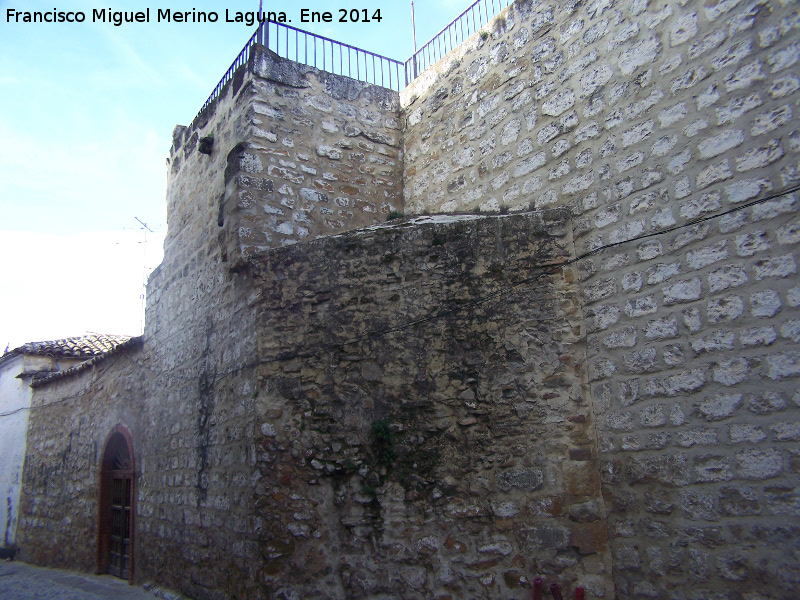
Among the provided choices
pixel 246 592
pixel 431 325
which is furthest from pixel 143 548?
pixel 431 325

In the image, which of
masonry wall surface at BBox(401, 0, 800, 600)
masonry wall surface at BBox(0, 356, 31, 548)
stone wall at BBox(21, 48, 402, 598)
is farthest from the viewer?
masonry wall surface at BBox(0, 356, 31, 548)

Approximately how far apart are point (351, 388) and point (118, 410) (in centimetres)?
535

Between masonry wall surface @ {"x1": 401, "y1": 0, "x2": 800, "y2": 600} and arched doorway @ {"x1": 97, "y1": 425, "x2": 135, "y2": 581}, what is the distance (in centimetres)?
640

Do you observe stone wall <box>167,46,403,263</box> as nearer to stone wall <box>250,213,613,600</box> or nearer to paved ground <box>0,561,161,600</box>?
stone wall <box>250,213,613,600</box>

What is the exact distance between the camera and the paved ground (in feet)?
22.3

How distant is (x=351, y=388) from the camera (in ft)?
15.1

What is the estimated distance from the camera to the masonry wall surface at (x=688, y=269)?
3299 mm

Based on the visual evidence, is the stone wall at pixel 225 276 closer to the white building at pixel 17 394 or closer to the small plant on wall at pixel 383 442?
the small plant on wall at pixel 383 442

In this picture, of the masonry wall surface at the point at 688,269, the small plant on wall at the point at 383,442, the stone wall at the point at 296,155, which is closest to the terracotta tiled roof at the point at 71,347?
the stone wall at the point at 296,155

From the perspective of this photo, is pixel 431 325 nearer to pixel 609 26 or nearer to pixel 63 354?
pixel 609 26

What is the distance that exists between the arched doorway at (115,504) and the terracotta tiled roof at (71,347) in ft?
12.0

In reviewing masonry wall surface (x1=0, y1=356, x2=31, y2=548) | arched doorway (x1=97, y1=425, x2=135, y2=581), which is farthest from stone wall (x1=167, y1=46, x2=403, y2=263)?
masonry wall surface (x1=0, y1=356, x2=31, y2=548)

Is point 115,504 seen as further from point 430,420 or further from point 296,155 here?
point 430,420

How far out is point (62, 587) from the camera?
7707 mm
